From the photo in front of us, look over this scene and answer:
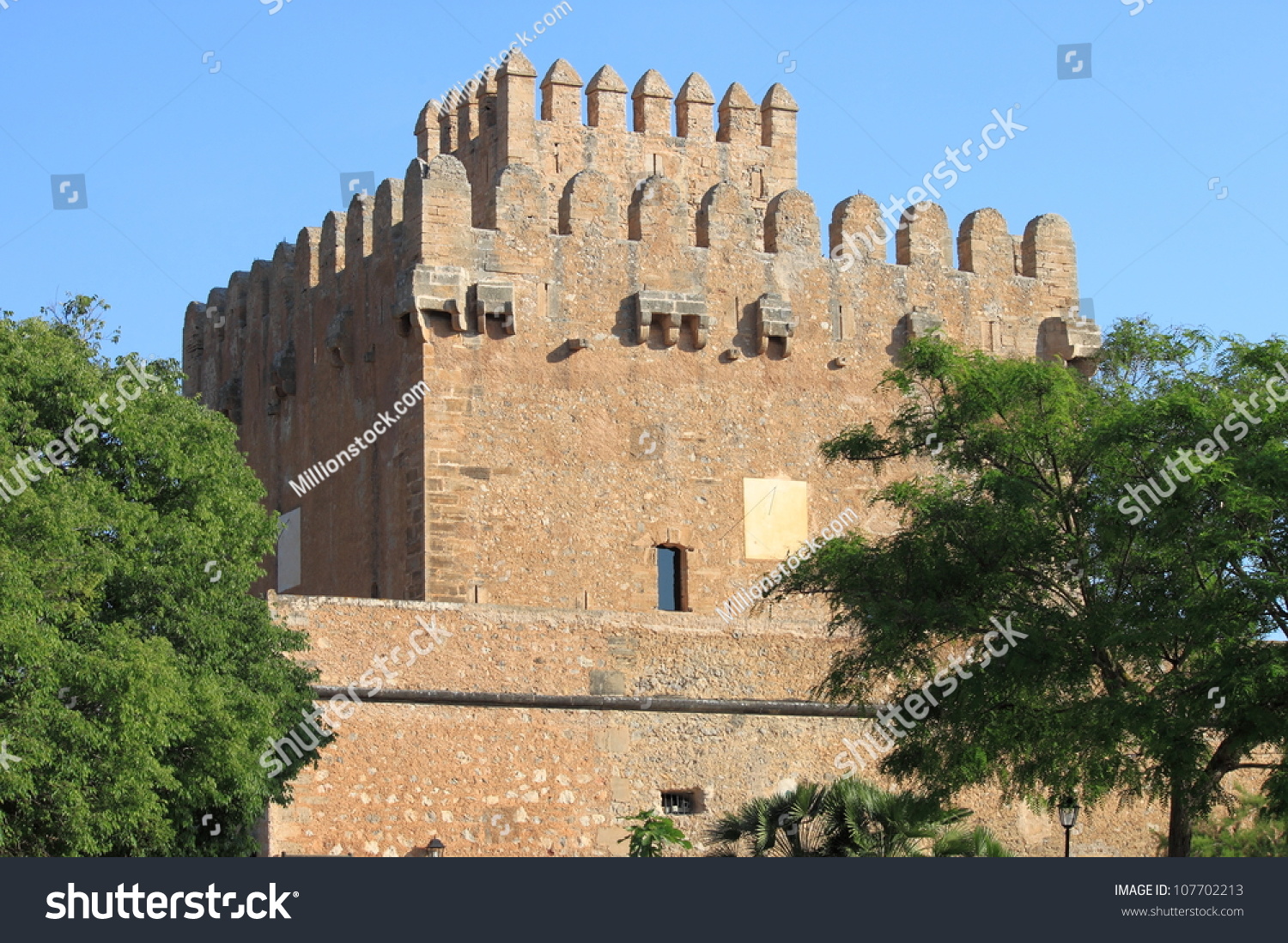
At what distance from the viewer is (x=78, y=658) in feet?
56.5

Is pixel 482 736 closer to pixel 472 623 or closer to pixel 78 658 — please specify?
pixel 472 623

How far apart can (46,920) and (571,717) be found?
30.5ft

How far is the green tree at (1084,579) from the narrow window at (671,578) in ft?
18.8

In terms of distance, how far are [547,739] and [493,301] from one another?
19.3 feet

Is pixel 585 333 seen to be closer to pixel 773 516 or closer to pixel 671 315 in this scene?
pixel 671 315

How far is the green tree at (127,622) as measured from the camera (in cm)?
1692

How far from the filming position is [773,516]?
26750 mm

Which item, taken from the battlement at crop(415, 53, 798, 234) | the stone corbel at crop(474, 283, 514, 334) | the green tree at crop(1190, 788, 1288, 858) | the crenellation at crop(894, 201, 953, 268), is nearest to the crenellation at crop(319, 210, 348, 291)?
the battlement at crop(415, 53, 798, 234)

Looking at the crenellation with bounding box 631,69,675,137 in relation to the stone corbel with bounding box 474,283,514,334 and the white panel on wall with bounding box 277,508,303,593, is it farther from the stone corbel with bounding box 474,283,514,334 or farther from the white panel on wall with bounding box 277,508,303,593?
the white panel on wall with bounding box 277,508,303,593

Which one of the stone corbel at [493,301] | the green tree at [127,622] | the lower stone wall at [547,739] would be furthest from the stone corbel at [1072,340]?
the green tree at [127,622]

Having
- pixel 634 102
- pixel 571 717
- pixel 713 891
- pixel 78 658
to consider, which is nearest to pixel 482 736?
pixel 571 717

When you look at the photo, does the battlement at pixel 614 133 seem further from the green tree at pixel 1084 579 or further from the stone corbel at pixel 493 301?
the green tree at pixel 1084 579

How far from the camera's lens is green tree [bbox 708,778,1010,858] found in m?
19.3

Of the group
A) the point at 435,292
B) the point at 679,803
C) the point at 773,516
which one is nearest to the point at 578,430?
the point at 435,292
